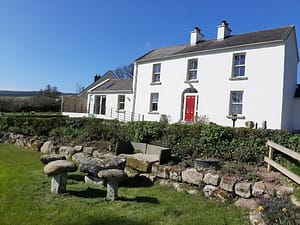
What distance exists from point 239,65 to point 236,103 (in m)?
2.41

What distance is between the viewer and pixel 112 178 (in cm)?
534

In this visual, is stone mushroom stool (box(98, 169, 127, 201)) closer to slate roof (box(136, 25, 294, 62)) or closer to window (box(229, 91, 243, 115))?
window (box(229, 91, 243, 115))

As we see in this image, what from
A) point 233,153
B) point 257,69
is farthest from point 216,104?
point 233,153

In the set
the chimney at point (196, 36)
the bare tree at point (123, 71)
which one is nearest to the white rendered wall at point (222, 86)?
the chimney at point (196, 36)

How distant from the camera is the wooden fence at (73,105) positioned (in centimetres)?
2902

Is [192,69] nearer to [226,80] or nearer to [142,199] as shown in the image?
[226,80]

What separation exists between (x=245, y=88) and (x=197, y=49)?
4919mm

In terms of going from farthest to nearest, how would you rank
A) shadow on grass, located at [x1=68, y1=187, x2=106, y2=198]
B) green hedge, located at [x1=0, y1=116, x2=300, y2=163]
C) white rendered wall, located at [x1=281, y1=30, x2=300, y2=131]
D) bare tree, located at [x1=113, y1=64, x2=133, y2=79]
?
bare tree, located at [x1=113, y1=64, x2=133, y2=79] → white rendered wall, located at [x1=281, y1=30, x2=300, y2=131] → green hedge, located at [x1=0, y1=116, x2=300, y2=163] → shadow on grass, located at [x1=68, y1=187, x2=106, y2=198]

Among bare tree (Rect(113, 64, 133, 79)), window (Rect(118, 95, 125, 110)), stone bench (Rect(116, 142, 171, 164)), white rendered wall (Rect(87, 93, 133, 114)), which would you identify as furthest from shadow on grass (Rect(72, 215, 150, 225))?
bare tree (Rect(113, 64, 133, 79))

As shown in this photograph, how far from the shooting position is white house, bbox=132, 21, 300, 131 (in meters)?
14.8

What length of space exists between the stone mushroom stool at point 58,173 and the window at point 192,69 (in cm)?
1440

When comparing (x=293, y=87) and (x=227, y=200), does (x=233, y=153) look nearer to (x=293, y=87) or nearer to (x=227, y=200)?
(x=227, y=200)

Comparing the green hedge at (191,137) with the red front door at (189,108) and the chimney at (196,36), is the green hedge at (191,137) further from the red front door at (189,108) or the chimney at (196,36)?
the chimney at (196,36)

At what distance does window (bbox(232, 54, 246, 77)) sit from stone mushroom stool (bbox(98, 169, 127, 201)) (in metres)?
13.1
